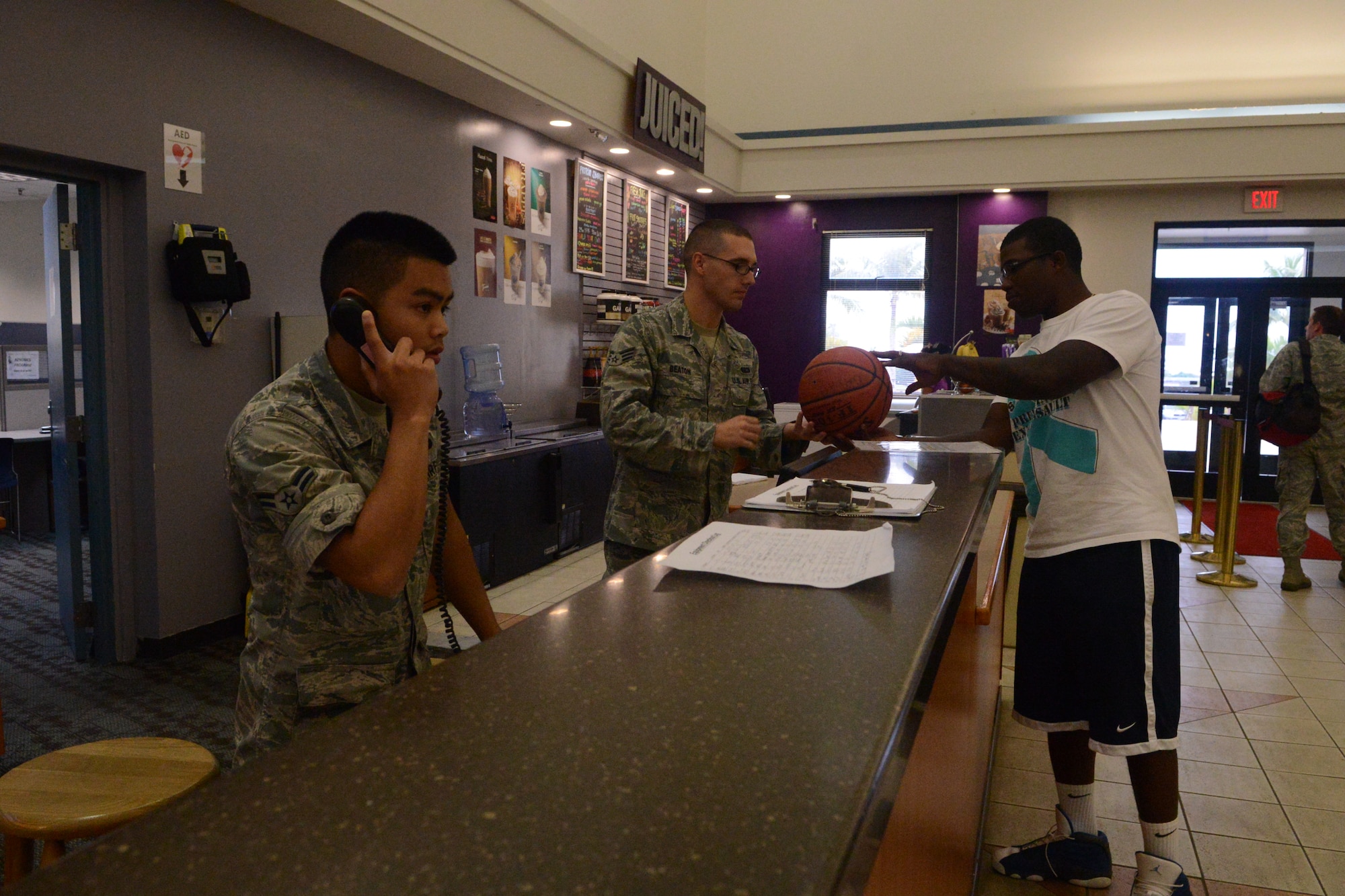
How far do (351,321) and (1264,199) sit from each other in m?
10.5

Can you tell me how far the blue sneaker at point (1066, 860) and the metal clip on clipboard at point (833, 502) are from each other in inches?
50.7

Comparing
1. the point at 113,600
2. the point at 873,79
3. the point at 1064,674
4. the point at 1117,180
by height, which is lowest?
the point at 113,600

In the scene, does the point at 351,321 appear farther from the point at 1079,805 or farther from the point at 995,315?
the point at 995,315

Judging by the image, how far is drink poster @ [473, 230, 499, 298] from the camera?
6391mm

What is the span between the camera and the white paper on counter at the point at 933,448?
11.6 feet

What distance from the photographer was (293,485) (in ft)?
4.27

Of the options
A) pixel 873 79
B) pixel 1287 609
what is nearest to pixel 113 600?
pixel 1287 609

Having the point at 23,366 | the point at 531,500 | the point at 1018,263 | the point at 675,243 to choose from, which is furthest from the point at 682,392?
the point at 23,366

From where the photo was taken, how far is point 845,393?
7.98 ft

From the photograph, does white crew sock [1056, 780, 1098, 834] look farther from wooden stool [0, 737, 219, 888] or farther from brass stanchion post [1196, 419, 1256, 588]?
brass stanchion post [1196, 419, 1256, 588]

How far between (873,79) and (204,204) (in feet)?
25.0

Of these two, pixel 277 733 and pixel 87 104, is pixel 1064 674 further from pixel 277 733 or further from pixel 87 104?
pixel 87 104

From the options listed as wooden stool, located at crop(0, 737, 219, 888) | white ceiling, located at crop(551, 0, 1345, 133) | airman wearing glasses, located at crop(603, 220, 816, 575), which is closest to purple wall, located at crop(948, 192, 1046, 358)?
white ceiling, located at crop(551, 0, 1345, 133)

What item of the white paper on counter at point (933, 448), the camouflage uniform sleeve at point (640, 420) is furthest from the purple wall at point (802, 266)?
the camouflage uniform sleeve at point (640, 420)
